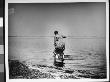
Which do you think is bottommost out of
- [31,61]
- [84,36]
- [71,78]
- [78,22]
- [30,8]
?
[71,78]

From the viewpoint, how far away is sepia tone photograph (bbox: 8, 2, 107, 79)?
1307 millimetres

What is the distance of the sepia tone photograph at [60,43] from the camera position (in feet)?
4.29

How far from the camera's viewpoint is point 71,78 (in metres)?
1.31

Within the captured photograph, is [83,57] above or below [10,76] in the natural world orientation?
above

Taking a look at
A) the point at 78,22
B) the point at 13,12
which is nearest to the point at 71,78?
the point at 78,22

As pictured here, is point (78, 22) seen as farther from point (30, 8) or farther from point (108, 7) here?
point (30, 8)

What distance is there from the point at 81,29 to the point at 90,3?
23 cm

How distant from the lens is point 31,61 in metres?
1.32

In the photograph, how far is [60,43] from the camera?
132 centimetres

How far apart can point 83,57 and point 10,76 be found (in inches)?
25.1

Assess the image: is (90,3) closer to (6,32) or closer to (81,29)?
(81,29)

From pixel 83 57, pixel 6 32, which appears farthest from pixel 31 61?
pixel 83 57

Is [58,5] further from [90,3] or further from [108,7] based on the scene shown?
[108,7]

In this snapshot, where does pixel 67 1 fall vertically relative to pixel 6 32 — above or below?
above
